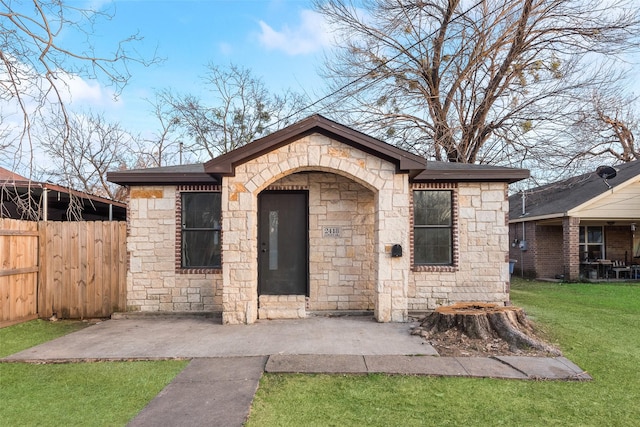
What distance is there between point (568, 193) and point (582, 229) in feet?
5.18

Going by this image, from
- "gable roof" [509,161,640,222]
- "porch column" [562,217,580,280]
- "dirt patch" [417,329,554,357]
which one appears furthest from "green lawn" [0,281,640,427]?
"gable roof" [509,161,640,222]

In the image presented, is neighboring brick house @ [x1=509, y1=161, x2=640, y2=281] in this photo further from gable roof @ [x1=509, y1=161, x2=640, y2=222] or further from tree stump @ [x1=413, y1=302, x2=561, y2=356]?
tree stump @ [x1=413, y1=302, x2=561, y2=356]

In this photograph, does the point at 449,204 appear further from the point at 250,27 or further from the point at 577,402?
the point at 250,27

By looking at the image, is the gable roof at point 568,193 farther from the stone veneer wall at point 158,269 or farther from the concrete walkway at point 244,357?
the stone veneer wall at point 158,269

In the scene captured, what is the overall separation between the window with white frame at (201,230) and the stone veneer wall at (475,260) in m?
3.97

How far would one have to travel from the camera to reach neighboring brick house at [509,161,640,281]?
13.9m

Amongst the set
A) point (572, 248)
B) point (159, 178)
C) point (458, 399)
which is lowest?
point (458, 399)

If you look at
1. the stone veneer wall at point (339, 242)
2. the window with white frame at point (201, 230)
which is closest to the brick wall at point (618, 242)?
the stone veneer wall at point (339, 242)

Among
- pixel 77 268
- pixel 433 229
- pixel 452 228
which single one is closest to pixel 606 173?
pixel 452 228

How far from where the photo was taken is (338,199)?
25.1 feet

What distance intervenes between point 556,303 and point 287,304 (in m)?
6.54

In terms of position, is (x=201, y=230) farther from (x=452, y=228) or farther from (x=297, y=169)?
(x=452, y=228)

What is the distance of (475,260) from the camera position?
759 cm

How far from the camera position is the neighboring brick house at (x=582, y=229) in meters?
13.9
